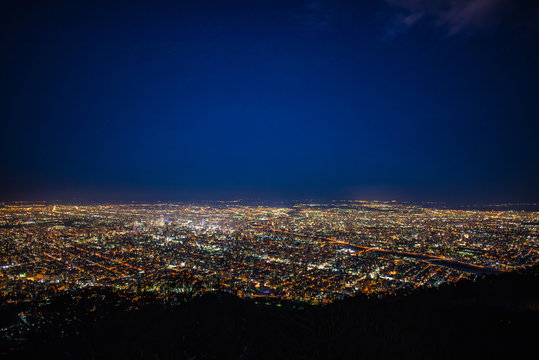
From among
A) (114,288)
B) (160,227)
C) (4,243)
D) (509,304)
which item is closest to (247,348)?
(114,288)

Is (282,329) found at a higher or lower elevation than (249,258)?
higher

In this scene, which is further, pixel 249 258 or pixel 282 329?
pixel 249 258

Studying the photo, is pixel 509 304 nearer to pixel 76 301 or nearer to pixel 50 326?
pixel 50 326

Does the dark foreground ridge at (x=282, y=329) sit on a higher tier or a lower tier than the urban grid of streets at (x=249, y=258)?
higher

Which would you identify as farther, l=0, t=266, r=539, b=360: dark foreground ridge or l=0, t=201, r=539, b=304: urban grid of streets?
l=0, t=201, r=539, b=304: urban grid of streets

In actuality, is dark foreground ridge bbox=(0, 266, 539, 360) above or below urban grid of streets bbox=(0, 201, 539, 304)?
above
